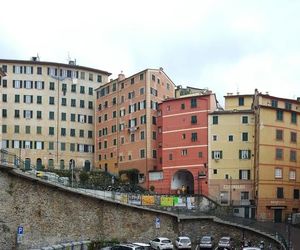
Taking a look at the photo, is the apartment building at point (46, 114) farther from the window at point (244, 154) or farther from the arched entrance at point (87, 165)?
the window at point (244, 154)

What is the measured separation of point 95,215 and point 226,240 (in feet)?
45.0

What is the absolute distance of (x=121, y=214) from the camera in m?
59.4

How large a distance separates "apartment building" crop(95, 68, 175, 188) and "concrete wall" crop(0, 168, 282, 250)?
29298 millimetres

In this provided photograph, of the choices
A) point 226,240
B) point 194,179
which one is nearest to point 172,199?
point 194,179

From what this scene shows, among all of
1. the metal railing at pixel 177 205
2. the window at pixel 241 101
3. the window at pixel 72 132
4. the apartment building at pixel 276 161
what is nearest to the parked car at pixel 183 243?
the metal railing at pixel 177 205

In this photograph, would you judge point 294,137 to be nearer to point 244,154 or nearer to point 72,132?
point 244,154

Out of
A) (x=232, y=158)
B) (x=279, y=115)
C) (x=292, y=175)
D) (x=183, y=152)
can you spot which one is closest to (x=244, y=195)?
(x=232, y=158)

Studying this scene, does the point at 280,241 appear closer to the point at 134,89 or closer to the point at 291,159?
the point at 291,159

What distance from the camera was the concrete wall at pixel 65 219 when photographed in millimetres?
51094

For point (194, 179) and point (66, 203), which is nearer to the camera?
point (66, 203)

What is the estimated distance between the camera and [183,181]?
292 ft

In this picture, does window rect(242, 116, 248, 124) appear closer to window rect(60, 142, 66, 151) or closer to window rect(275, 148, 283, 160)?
window rect(275, 148, 283, 160)

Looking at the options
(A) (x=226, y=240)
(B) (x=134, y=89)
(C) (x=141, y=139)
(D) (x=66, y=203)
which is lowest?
(A) (x=226, y=240)

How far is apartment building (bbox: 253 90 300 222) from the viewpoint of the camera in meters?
77.9
